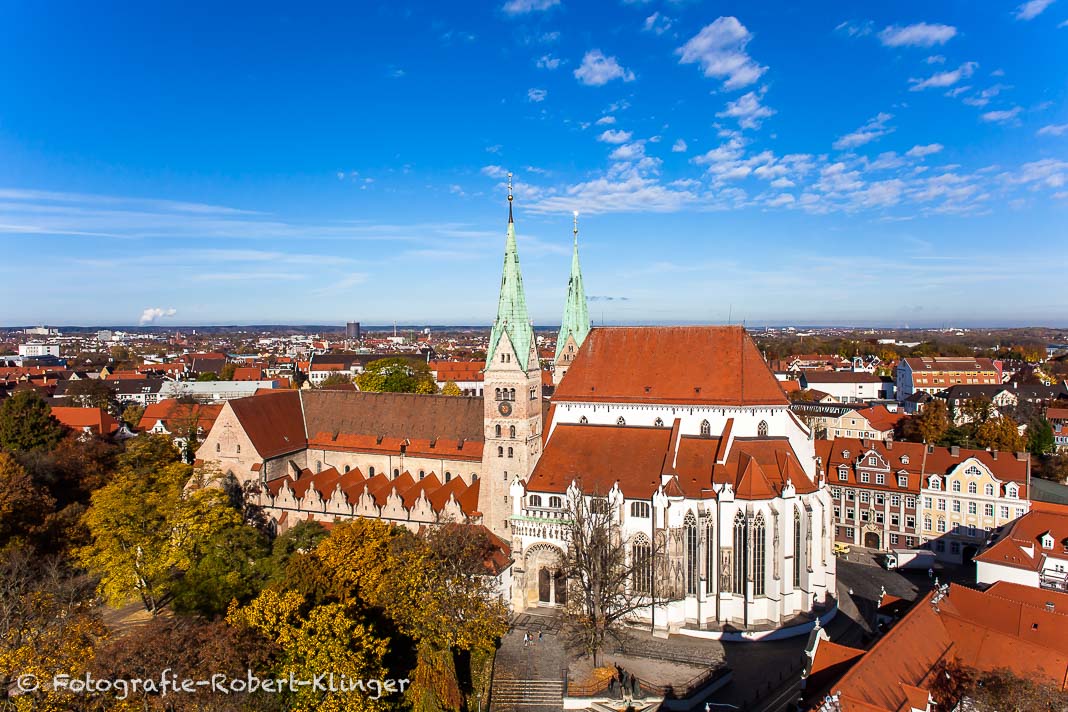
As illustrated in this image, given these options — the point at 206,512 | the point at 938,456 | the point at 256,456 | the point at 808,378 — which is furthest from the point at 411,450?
the point at 808,378

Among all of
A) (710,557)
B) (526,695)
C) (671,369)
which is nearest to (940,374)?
(671,369)

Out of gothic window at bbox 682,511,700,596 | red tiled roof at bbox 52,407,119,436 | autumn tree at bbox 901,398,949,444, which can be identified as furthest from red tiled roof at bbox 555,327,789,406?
red tiled roof at bbox 52,407,119,436

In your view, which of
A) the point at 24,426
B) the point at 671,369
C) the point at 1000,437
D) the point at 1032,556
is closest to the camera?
the point at 1032,556

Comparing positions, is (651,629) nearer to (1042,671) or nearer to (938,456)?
(1042,671)

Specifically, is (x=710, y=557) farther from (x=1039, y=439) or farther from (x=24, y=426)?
(x=24, y=426)

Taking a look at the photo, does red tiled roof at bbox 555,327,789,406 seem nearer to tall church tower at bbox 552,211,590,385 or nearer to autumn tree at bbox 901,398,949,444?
tall church tower at bbox 552,211,590,385

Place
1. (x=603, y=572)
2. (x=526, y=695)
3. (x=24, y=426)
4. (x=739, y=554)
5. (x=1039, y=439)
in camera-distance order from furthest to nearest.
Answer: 1. (x=1039, y=439)
2. (x=24, y=426)
3. (x=739, y=554)
4. (x=603, y=572)
5. (x=526, y=695)
